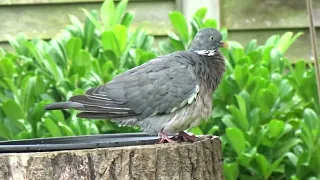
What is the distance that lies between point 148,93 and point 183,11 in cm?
169

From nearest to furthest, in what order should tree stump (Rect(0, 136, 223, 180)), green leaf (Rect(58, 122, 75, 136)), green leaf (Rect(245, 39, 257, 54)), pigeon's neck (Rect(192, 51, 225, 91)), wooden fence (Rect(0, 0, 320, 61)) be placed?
1. tree stump (Rect(0, 136, 223, 180))
2. pigeon's neck (Rect(192, 51, 225, 91))
3. green leaf (Rect(58, 122, 75, 136))
4. green leaf (Rect(245, 39, 257, 54))
5. wooden fence (Rect(0, 0, 320, 61))

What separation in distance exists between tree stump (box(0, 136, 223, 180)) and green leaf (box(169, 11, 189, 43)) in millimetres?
1429

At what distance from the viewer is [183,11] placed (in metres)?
4.46

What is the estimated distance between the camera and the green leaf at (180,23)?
3.85m

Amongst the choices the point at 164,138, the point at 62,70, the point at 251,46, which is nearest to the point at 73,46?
the point at 62,70

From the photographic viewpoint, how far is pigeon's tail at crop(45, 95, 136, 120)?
2828 mm

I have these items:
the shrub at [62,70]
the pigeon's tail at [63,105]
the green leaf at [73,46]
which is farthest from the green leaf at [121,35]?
the pigeon's tail at [63,105]

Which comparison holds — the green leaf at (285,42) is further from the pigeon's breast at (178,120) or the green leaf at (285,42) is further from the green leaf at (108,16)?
the pigeon's breast at (178,120)

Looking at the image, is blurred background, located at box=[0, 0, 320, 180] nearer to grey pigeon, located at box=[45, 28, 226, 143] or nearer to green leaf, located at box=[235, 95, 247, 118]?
green leaf, located at box=[235, 95, 247, 118]

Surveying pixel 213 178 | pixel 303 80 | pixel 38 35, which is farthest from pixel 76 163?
pixel 38 35

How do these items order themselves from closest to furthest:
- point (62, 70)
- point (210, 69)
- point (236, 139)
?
point (210, 69), point (236, 139), point (62, 70)

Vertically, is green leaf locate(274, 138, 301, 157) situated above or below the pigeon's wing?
below

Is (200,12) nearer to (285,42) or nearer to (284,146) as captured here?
(285,42)

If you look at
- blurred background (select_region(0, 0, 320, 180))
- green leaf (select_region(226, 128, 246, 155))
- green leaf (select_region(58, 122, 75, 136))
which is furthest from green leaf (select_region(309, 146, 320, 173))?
green leaf (select_region(58, 122, 75, 136))
